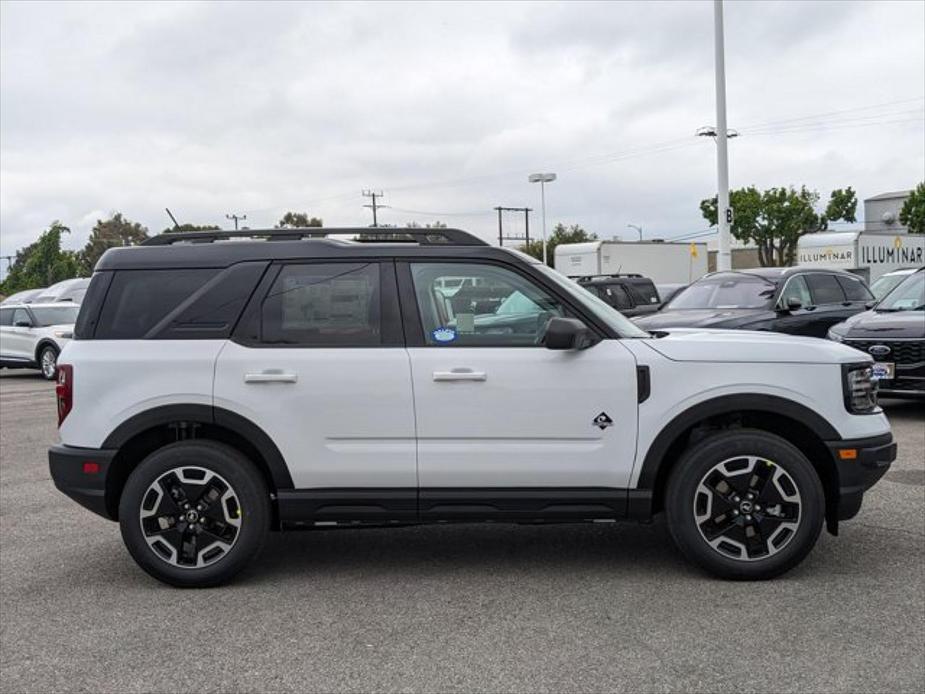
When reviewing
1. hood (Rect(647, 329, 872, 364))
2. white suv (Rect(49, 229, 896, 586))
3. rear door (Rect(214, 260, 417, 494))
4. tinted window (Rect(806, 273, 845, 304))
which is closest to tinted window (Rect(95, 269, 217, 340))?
white suv (Rect(49, 229, 896, 586))

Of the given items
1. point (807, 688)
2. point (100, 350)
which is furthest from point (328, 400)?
point (807, 688)

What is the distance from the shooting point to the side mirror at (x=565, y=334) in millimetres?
4645

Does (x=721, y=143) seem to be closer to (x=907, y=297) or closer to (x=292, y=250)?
(x=907, y=297)

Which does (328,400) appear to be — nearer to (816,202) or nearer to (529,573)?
(529,573)

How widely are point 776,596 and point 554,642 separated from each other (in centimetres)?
126

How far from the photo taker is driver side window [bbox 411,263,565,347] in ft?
15.9

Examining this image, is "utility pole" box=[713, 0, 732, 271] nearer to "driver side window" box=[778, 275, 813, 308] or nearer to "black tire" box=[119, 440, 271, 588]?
"driver side window" box=[778, 275, 813, 308]

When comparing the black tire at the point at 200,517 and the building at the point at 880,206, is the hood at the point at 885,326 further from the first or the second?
the building at the point at 880,206

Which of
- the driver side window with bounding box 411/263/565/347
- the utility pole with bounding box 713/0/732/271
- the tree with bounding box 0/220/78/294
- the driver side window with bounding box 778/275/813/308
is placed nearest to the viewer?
the driver side window with bounding box 411/263/565/347

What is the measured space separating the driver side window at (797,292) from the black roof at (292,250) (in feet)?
26.0

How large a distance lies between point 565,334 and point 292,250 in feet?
5.06

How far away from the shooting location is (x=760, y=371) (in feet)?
15.6

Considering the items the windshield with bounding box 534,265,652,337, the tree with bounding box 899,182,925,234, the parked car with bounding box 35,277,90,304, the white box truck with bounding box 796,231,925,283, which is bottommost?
the windshield with bounding box 534,265,652,337

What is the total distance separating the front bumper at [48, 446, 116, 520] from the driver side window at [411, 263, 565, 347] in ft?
5.98
